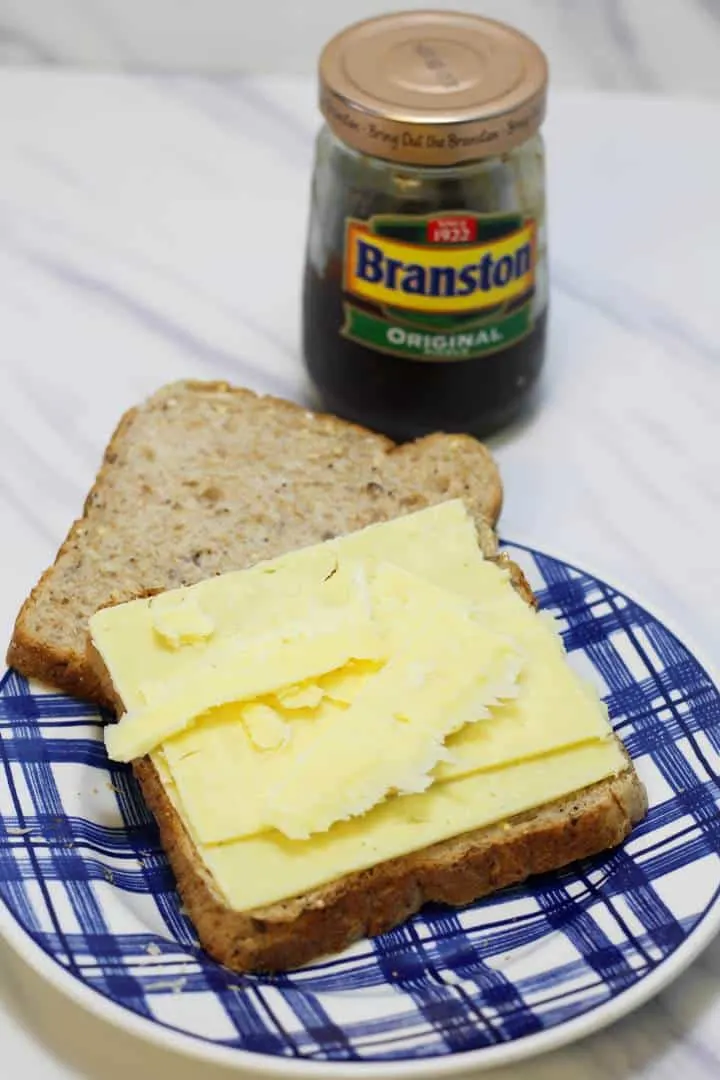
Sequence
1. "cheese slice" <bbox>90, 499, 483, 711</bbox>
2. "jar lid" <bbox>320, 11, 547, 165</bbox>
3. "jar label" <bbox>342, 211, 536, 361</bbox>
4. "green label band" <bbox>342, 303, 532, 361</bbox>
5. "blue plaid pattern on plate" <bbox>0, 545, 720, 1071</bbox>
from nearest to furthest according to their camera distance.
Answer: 1. "blue plaid pattern on plate" <bbox>0, 545, 720, 1071</bbox>
2. "cheese slice" <bbox>90, 499, 483, 711</bbox>
3. "jar lid" <bbox>320, 11, 547, 165</bbox>
4. "jar label" <bbox>342, 211, 536, 361</bbox>
5. "green label band" <bbox>342, 303, 532, 361</bbox>

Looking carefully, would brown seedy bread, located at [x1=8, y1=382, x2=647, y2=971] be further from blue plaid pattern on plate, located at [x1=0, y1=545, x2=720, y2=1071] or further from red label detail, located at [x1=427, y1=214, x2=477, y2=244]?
red label detail, located at [x1=427, y1=214, x2=477, y2=244]

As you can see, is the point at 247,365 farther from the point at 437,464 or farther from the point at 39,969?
the point at 39,969

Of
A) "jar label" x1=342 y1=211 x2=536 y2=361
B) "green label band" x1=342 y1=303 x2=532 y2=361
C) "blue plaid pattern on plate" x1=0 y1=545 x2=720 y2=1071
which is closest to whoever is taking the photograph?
"blue plaid pattern on plate" x1=0 y1=545 x2=720 y2=1071

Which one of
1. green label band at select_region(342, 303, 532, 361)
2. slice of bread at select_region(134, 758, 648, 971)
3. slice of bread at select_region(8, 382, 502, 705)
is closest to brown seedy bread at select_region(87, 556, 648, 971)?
slice of bread at select_region(134, 758, 648, 971)

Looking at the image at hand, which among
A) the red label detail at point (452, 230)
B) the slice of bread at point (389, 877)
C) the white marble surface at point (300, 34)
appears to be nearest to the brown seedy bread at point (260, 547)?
the slice of bread at point (389, 877)

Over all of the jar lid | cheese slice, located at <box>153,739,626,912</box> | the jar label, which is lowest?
cheese slice, located at <box>153,739,626,912</box>

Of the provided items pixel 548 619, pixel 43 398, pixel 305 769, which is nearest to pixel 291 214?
pixel 43 398

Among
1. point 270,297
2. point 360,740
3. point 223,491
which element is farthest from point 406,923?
point 270,297

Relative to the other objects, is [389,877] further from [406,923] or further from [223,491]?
[223,491]
